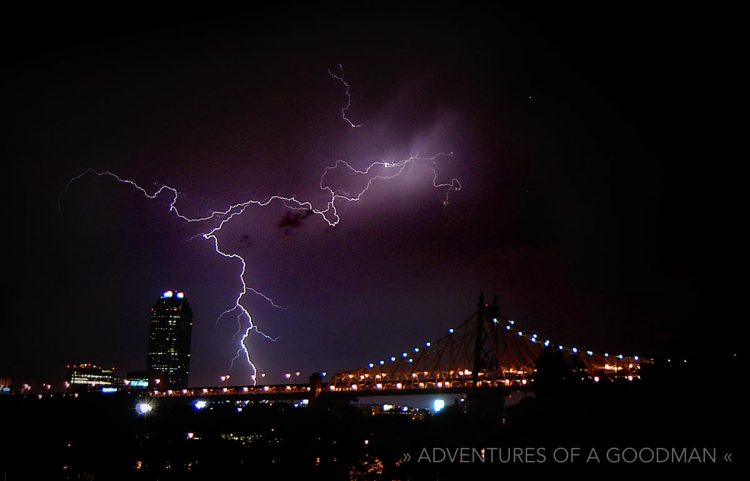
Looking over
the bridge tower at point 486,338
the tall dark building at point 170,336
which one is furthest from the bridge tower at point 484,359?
the tall dark building at point 170,336

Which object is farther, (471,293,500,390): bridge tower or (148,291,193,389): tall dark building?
(148,291,193,389): tall dark building

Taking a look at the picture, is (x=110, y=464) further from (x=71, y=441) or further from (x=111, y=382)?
(x=111, y=382)

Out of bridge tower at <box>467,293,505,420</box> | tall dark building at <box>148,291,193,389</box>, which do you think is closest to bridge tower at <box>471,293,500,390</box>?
bridge tower at <box>467,293,505,420</box>

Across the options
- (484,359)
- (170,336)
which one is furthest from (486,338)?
(170,336)

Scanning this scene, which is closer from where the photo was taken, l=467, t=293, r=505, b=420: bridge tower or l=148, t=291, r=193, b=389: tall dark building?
l=467, t=293, r=505, b=420: bridge tower

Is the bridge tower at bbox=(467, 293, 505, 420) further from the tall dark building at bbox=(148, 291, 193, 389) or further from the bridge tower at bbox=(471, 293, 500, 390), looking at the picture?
the tall dark building at bbox=(148, 291, 193, 389)

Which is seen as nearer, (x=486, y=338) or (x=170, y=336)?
(x=486, y=338)

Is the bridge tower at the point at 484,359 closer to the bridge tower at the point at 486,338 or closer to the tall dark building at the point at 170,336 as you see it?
the bridge tower at the point at 486,338

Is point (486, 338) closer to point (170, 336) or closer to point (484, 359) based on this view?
point (484, 359)

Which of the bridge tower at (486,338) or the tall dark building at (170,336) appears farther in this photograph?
the tall dark building at (170,336)
